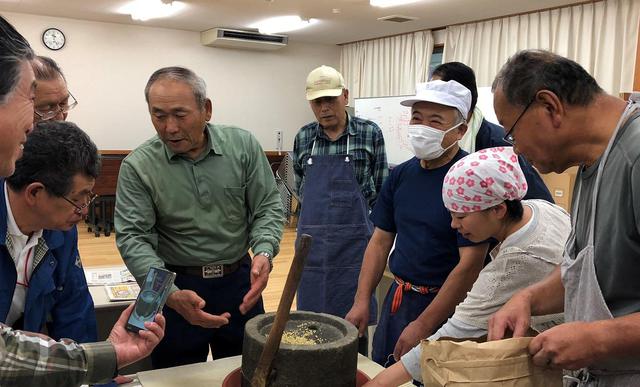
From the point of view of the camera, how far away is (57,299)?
1555 millimetres

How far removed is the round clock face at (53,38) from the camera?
7.16 meters

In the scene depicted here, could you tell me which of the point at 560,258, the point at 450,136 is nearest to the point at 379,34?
the point at 450,136

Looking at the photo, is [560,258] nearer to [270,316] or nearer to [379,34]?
[270,316]

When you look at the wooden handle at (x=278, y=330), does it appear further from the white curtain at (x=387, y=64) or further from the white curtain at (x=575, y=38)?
the white curtain at (x=387, y=64)

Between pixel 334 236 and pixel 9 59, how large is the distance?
213cm

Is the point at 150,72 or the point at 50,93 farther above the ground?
the point at 150,72

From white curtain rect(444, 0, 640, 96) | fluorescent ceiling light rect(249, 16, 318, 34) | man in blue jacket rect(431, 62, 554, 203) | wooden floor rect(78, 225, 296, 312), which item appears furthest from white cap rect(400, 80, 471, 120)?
fluorescent ceiling light rect(249, 16, 318, 34)

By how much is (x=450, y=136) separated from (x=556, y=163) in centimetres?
66

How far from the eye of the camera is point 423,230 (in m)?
1.79

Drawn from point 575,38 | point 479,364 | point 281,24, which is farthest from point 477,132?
point 281,24

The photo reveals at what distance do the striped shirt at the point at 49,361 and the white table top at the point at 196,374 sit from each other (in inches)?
12.4

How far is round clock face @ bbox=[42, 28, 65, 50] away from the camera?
7.16 m

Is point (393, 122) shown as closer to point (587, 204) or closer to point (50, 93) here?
point (50, 93)

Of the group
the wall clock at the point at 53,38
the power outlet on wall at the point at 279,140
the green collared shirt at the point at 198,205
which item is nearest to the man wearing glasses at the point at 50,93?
the green collared shirt at the point at 198,205
